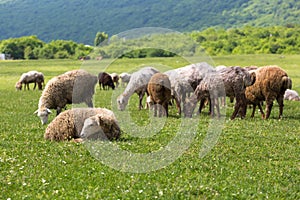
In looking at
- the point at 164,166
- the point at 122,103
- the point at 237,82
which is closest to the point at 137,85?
the point at 122,103

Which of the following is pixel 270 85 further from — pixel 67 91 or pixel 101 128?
pixel 101 128

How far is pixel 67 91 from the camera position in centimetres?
1708

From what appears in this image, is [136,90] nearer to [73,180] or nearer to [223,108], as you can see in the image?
[223,108]

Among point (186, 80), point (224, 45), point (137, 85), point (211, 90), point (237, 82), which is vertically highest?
point (237, 82)

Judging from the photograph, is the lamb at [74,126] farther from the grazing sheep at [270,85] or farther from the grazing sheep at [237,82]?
the grazing sheep at [270,85]

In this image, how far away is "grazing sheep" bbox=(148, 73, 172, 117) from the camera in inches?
715

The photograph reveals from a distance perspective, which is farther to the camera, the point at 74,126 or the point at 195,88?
the point at 195,88

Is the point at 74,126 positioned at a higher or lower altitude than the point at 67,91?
lower

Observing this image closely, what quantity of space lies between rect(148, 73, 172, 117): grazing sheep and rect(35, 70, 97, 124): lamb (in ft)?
6.81

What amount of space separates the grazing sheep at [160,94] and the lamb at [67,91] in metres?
2.08

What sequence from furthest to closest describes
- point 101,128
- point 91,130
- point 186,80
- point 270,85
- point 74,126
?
point 186,80 < point 270,85 < point 74,126 < point 101,128 < point 91,130

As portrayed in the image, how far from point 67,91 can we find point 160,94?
325 cm

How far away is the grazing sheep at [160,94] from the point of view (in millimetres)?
18156

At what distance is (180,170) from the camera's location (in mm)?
9523
